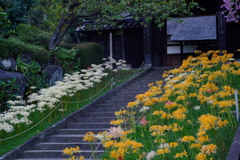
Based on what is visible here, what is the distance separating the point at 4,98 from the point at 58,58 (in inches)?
233

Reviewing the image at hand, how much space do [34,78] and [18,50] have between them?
65.4 inches

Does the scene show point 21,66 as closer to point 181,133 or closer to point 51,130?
point 51,130

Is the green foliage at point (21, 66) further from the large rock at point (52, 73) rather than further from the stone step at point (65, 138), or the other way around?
the stone step at point (65, 138)

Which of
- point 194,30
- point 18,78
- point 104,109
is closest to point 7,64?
point 18,78

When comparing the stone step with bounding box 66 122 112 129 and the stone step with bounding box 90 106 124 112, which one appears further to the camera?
the stone step with bounding box 90 106 124 112

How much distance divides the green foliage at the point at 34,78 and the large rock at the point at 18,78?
0.59 ft

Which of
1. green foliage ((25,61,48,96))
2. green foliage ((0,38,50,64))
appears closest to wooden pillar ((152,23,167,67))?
green foliage ((0,38,50,64))

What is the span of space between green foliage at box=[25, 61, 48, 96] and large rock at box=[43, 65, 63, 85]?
47cm

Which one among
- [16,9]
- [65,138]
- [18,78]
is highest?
[16,9]

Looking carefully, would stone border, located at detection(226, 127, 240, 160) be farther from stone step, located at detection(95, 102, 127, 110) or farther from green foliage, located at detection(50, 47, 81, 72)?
green foliage, located at detection(50, 47, 81, 72)

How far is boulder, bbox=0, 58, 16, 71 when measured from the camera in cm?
1391

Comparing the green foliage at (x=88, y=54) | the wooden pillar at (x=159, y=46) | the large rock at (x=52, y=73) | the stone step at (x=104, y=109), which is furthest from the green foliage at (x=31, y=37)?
the wooden pillar at (x=159, y=46)

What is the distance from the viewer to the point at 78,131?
35.0 ft

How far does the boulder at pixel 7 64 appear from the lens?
13.9 m
